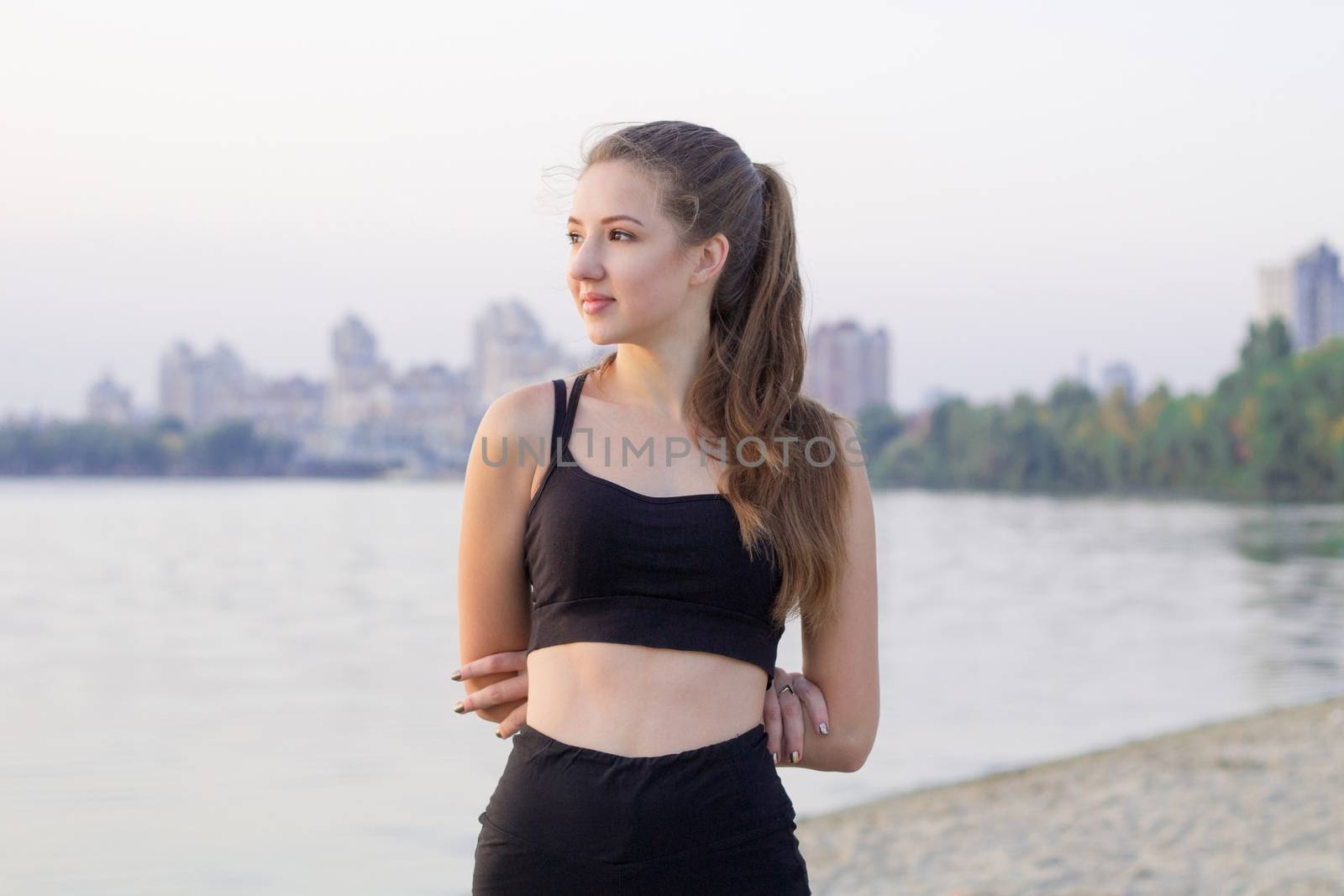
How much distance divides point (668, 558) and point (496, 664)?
1.05 feet

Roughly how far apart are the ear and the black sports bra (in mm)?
278

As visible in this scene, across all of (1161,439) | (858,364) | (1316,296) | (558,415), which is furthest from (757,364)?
(1316,296)

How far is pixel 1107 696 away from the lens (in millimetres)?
15172

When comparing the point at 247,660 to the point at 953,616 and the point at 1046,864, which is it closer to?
the point at 953,616

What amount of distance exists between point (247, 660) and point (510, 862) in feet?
63.5

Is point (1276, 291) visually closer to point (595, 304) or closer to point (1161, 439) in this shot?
point (1161, 439)

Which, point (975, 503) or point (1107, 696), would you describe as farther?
point (975, 503)

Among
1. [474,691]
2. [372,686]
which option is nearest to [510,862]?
[474,691]

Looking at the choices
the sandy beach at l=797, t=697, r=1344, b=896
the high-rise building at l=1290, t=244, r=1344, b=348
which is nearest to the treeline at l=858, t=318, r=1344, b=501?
the high-rise building at l=1290, t=244, r=1344, b=348

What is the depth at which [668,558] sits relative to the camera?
168 centimetres

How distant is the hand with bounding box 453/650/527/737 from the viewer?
6.07ft

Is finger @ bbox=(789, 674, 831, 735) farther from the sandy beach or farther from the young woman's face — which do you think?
the sandy beach

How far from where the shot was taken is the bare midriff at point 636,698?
1693 mm

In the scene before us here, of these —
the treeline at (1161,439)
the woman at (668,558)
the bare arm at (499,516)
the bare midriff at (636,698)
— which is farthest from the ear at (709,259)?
the treeline at (1161,439)
